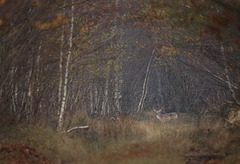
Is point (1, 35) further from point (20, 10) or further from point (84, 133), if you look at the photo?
point (84, 133)

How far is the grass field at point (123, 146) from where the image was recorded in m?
10.5

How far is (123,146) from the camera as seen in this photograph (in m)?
11.9

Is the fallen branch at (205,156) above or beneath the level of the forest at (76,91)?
beneath

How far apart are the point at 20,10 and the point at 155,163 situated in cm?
473

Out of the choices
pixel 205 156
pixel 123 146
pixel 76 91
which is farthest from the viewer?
pixel 76 91

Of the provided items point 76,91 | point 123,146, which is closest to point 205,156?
point 123,146

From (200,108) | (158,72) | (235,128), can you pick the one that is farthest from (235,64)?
(158,72)

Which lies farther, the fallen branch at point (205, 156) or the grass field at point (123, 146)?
the fallen branch at point (205, 156)

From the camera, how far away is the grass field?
34.4 feet

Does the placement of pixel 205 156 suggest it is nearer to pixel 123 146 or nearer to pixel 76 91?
pixel 123 146

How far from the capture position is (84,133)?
15773 mm

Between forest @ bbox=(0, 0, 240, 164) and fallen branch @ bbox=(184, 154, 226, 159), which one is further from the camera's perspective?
fallen branch @ bbox=(184, 154, 226, 159)

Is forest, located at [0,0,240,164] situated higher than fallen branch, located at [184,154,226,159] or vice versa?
forest, located at [0,0,240,164]

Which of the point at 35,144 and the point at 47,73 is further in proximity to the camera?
the point at 47,73
